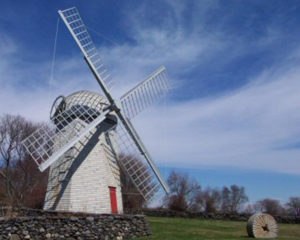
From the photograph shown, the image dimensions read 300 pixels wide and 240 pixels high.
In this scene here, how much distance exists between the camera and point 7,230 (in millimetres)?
10773

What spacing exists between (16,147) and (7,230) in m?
23.3

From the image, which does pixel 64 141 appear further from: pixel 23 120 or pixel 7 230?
pixel 23 120

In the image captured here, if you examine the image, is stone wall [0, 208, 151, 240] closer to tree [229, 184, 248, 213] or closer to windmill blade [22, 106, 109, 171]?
windmill blade [22, 106, 109, 171]

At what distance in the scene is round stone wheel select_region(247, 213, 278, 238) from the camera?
519 inches

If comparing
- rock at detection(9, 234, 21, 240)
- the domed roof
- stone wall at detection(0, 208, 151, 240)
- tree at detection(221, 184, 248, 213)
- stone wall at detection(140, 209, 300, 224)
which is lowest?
rock at detection(9, 234, 21, 240)

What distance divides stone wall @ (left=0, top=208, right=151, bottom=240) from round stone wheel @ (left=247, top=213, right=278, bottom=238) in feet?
12.7

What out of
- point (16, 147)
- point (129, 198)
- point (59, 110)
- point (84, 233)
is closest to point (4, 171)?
point (16, 147)

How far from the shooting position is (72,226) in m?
12.1

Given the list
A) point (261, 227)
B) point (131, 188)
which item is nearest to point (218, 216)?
point (131, 188)

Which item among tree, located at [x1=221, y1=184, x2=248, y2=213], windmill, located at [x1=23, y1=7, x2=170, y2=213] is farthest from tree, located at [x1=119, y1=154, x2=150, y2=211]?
tree, located at [x1=221, y1=184, x2=248, y2=213]

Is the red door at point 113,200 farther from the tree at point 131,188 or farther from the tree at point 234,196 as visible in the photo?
the tree at point 234,196

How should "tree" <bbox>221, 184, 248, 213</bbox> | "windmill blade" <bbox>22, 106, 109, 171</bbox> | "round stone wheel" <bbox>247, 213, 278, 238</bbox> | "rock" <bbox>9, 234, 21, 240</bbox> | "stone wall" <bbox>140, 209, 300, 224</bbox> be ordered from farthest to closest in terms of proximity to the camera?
"tree" <bbox>221, 184, 248, 213</bbox>, "stone wall" <bbox>140, 209, 300, 224</bbox>, "windmill blade" <bbox>22, 106, 109, 171</bbox>, "round stone wheel" <bbox>247, 213, 278, 238</bbox>, "rock" <bbox>9, 234, 21, 240</bbox>

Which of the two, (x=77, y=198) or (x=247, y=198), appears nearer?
(x=77, y=198)

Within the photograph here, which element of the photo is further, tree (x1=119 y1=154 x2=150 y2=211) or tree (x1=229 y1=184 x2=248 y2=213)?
tree (x1=229 y1=184 x2=248 y2=213)
